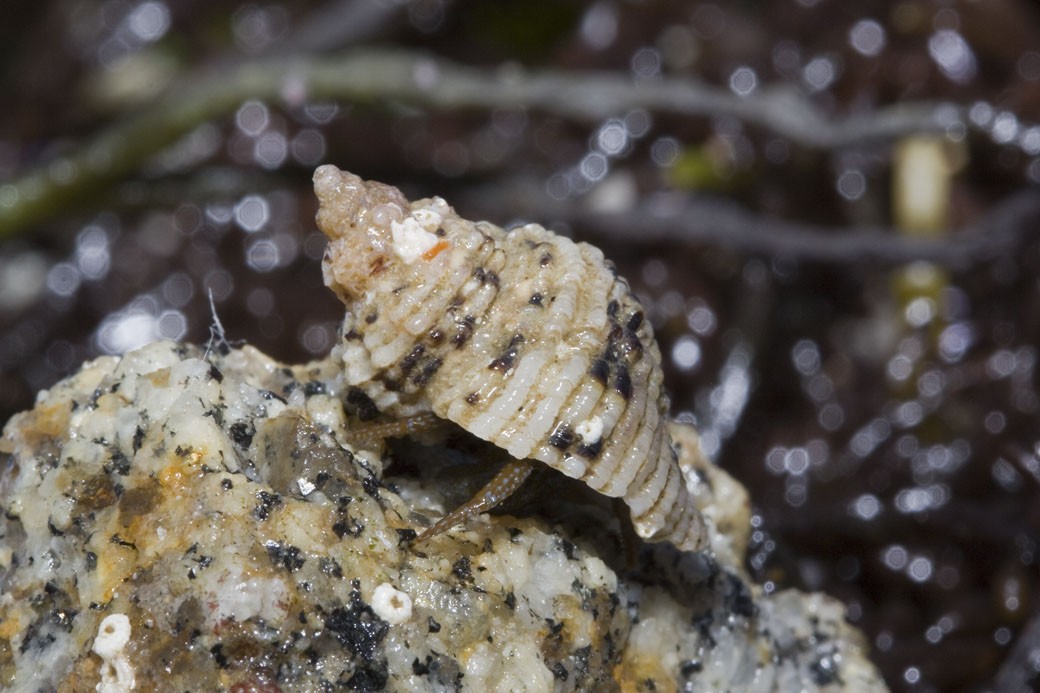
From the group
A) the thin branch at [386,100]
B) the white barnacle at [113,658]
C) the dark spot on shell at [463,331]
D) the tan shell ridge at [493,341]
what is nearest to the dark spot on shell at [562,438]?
the tan shell ridge at [493,341]

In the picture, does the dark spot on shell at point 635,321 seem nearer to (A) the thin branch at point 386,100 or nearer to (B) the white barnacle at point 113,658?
(B) the white barnacle at point 113,658

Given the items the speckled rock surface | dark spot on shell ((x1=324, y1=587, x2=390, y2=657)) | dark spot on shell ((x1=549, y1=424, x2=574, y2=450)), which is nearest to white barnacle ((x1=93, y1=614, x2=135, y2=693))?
the speckled rock surface

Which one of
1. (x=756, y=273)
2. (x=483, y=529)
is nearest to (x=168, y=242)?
(x=756, y=273)

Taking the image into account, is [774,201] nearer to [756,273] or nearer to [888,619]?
[756,273]

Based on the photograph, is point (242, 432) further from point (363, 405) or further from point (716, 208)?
point (716, 208)

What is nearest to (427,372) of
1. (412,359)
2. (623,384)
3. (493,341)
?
(412,359)

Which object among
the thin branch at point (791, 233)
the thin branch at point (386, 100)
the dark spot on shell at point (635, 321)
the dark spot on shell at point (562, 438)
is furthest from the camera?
the thin branch at point (386, 100)
